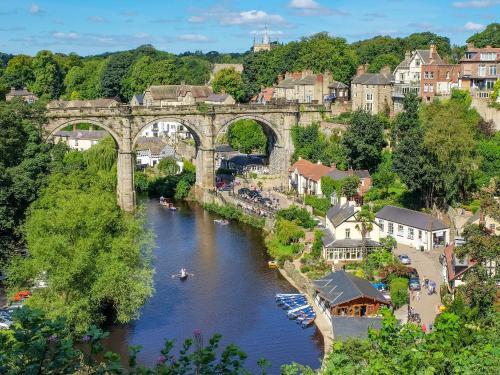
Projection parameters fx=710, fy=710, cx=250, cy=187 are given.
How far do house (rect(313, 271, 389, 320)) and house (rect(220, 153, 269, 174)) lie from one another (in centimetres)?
3601

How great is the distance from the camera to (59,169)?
1806 inches

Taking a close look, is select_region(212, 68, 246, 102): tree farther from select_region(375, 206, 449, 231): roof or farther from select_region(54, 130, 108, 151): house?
select_region(375, 206, 449, 231): roof

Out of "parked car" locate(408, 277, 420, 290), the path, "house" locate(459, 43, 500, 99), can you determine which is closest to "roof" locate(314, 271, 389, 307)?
the path

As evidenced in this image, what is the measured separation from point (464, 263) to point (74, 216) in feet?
64.8

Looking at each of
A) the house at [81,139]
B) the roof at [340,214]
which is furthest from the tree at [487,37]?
the house at [81,139]

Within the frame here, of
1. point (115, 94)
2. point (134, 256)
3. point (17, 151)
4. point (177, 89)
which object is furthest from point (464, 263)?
point (115, 94)

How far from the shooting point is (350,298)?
35.4 meters

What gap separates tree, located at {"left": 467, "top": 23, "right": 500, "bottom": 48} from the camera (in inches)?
3384

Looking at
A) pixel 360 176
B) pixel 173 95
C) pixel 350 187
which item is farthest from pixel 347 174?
pixel 173 95

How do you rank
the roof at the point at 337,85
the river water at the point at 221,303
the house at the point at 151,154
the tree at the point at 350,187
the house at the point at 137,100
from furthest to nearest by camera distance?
the house at the point at 137,100 < the house at the point at 151,154 < the roof at the point at 337,85 < the tree at the point at 350,187 < the river water at the point at 221,303

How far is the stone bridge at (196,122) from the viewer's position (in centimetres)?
6191

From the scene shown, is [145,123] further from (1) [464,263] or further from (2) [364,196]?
(1) [464,263]

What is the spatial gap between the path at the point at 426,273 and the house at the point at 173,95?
5561 cm

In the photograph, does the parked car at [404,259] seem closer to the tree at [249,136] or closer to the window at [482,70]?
the window at [482,70]
